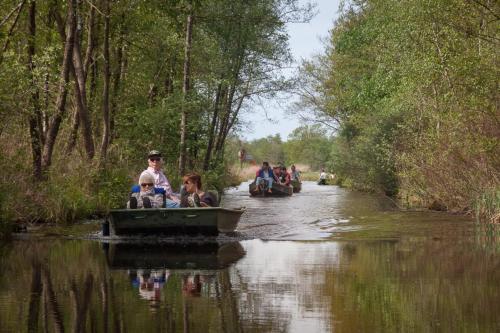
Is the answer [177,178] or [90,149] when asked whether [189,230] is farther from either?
[177,178]

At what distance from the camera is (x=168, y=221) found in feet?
51.2

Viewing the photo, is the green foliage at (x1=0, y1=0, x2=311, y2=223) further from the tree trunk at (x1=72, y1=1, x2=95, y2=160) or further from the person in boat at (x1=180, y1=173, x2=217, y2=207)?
the person in boat at (x1=180, y1=173, x2=217, y2=207)

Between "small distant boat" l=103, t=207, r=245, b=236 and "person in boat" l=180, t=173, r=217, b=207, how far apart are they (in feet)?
1.60

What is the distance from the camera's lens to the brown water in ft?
23.3

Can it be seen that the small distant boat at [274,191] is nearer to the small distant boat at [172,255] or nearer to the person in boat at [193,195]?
the person in boat at [193,195]

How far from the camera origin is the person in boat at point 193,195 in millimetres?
16183

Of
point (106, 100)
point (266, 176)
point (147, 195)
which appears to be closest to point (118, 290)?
point (147, 195)

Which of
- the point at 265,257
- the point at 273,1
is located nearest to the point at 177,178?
the point at 273,1

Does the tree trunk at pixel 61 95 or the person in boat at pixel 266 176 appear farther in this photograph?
the person in boat at pixel 266 176

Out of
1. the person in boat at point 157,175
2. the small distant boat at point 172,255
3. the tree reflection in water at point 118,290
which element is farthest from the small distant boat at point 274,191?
the tree reflection in water at point 118,290

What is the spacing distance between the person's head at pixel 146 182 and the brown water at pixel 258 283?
3.17 ft

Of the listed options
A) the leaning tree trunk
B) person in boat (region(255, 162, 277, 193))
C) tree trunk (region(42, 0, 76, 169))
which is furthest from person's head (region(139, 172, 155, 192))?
person in boat (region(255, 162, 277, 193))

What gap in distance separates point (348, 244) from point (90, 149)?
9368 mm

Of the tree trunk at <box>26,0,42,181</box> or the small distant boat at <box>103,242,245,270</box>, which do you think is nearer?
the small distant boat at <box>103,242,245,270</box>
